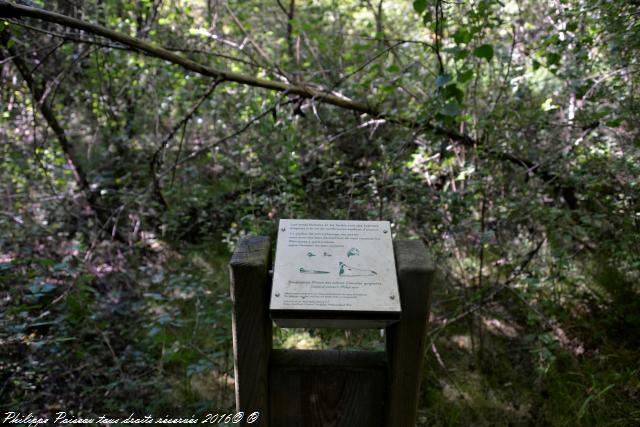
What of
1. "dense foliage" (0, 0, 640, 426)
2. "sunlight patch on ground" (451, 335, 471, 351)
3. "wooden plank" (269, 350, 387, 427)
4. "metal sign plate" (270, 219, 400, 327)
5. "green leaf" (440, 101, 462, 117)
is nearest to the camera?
"metal sign plate" (270, 219, 400, 327)

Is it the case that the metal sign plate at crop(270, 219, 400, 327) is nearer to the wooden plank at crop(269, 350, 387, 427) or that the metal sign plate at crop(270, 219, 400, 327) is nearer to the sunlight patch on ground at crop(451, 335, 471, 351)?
the wooden plank at crop(269, 350, 387, 427)

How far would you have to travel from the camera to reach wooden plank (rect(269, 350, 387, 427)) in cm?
144

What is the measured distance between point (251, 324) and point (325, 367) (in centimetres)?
29

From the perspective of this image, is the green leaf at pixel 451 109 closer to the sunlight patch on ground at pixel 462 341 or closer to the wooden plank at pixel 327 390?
the wooden plank at pixel 327 390

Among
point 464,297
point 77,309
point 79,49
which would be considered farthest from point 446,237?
point 79,49

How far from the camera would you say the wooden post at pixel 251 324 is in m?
1.31

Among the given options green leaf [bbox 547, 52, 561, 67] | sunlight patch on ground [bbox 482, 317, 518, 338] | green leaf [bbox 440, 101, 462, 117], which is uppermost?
green leaf [bbox 547, 52, 561, 67]

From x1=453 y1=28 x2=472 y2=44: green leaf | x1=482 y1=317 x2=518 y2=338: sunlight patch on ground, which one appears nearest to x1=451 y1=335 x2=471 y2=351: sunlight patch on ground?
x1=482 y1=317 x2=518 y2=338: sunlight patch on ground

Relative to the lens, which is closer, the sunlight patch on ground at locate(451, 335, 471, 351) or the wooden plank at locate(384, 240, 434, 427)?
the wooden plank at locate(384, 240, 434, 427)

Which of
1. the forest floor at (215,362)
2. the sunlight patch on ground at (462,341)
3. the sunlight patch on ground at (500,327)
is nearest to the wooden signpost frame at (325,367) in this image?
the forest floor at (215,362)

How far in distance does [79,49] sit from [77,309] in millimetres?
2641

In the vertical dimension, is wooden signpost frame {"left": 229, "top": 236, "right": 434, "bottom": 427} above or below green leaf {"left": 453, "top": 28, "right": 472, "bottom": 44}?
below

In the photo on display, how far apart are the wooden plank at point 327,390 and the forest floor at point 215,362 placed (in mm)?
981

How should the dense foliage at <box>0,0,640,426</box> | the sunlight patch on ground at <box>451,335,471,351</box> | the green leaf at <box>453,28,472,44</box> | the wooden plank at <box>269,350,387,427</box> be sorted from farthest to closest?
the sunlight patch on ground at <box>451,335,471,351</box> < the dense foliage at <box>0,0,640,426</box> < the green leaf at <box>453,28,472,44</box> < the wooden plank at <box>269,350,387,427</box>
